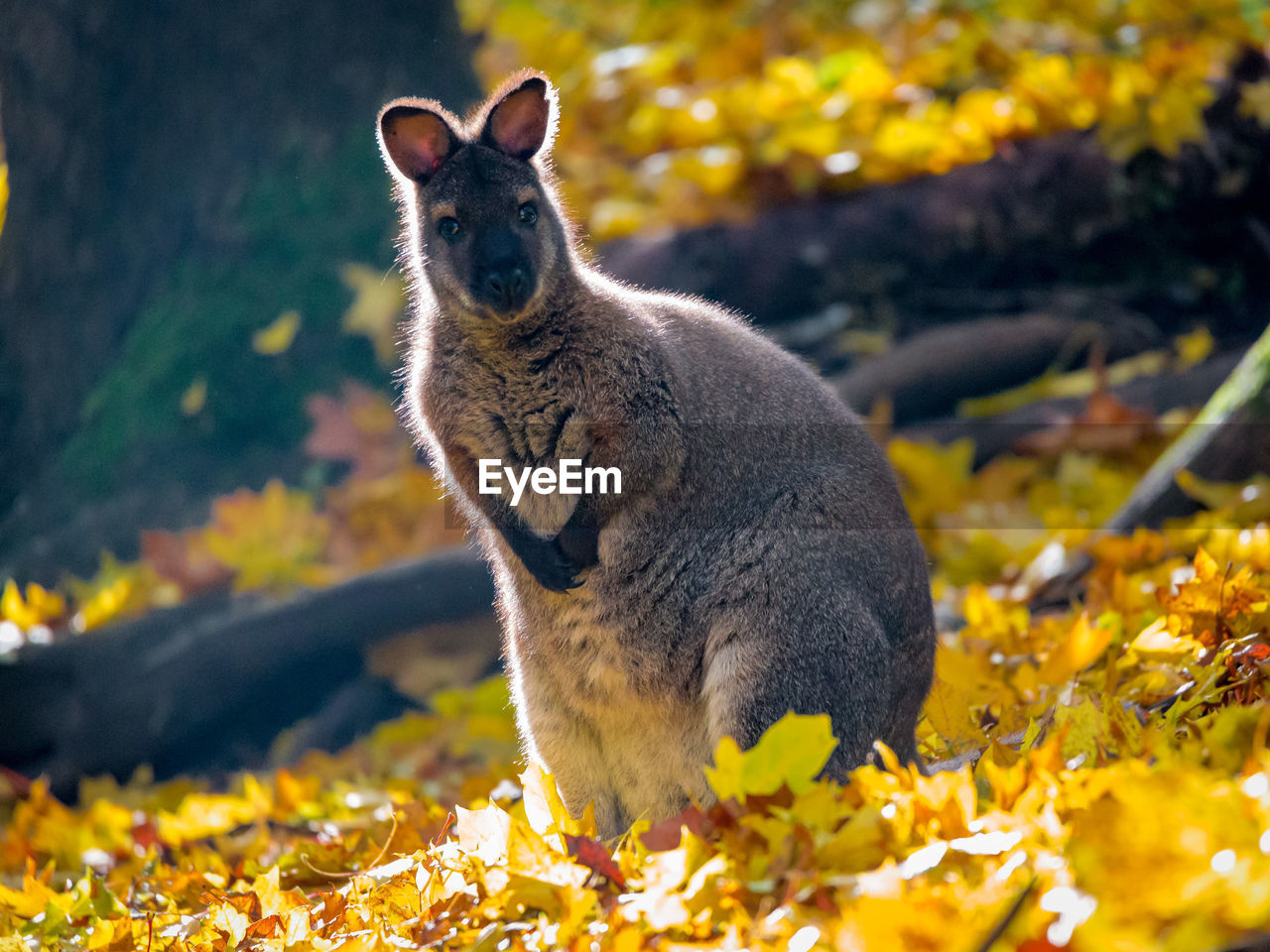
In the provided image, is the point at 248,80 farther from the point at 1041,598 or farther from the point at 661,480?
the point at 1041,598

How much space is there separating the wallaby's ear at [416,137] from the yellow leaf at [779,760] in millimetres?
2426

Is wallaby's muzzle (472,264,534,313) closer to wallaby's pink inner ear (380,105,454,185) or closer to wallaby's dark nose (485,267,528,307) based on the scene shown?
wallaby's dark nose (485,267,528,307)

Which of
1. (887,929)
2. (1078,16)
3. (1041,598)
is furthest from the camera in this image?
(1078,16)

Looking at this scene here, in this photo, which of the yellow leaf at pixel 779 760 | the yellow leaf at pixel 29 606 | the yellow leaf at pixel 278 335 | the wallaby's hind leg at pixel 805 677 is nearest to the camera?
the yellow leaf at pixel 779 760

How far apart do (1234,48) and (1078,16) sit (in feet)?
4.30

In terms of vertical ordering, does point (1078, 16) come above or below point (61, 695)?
above

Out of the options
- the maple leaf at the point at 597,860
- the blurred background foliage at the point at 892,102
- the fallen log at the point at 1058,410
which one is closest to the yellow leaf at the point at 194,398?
the blurred background foliage at the point at 892,102

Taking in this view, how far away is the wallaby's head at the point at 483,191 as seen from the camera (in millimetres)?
3818

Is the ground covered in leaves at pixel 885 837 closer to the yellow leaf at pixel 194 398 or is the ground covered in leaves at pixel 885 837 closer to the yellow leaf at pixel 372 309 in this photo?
the yellow leaf at pixel 194 398

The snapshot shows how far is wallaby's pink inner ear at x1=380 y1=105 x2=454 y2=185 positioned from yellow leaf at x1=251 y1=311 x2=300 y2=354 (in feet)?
10.6

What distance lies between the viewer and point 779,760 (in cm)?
245

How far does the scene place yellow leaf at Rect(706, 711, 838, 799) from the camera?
7.97 ft

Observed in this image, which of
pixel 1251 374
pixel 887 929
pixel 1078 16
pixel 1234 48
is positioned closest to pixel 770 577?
pixel 887 929

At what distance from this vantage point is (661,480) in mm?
3721
